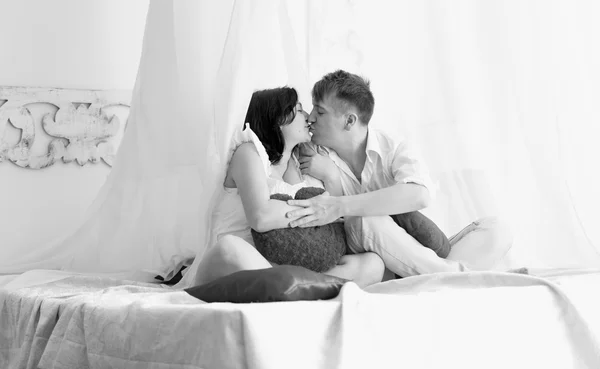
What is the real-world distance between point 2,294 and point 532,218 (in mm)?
1628

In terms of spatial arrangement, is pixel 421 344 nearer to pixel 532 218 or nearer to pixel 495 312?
pixel 495 312

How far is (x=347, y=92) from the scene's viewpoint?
2334 mm

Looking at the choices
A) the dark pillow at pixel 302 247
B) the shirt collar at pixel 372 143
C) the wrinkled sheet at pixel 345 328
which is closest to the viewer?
the wrinkled sheet at pixel 345 328

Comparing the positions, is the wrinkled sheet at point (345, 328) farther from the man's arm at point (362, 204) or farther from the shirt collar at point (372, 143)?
the shirt collar at point (372, 143)

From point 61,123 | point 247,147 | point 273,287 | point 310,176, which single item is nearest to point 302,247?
A: point 247,147

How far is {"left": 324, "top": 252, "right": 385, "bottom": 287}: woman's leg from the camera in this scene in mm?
1988

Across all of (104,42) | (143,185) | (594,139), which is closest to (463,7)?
(594,139)

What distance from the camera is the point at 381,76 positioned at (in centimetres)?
285

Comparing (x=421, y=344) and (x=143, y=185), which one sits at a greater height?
(x=143, y=185)

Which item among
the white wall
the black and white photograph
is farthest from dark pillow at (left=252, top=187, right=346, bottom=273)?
the white wall

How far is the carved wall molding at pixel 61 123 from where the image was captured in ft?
9.30

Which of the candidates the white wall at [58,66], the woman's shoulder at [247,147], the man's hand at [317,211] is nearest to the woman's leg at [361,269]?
the man's hand at [317,211]

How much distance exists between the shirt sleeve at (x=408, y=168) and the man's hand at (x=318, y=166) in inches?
7.7

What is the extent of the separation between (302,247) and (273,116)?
1.59 ft
